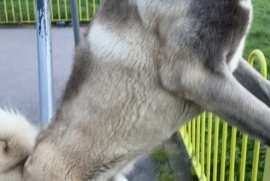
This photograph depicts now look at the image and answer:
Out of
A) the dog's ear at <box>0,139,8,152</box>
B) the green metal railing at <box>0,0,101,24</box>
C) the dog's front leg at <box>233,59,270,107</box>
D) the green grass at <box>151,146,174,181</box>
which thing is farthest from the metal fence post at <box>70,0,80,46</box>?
the green metal railing at <box>0,0,101,24</box>

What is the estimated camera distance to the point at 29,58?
20.3 ft

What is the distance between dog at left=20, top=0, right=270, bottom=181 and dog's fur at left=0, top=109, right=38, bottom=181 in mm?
77

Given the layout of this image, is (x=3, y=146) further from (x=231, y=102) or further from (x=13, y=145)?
(x=231, y=102)

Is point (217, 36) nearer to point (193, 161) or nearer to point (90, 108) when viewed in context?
point (90, 108)

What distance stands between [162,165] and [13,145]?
1.67m

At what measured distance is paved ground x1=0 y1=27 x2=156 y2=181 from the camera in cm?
438

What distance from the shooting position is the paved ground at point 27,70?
14.4ft

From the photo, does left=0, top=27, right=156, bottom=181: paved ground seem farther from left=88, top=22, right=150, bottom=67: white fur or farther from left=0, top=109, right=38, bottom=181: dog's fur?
left=88, top=22, right=150, bottom=67: white fur

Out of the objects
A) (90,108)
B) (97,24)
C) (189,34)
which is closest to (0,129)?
(90,108)

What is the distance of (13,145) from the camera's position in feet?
7.17

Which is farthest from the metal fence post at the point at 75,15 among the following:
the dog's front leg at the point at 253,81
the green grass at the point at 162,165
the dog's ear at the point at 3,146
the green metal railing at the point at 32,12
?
the green metal railing at the point at 32,12

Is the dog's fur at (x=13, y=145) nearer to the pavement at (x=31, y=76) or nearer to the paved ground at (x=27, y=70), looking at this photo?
the pavement at (x=31, y=76)

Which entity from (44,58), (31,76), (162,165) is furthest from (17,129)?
(31,76)

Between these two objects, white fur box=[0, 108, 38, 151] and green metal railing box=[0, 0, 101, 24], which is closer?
white fur box=[0, 108, 38, 151]
